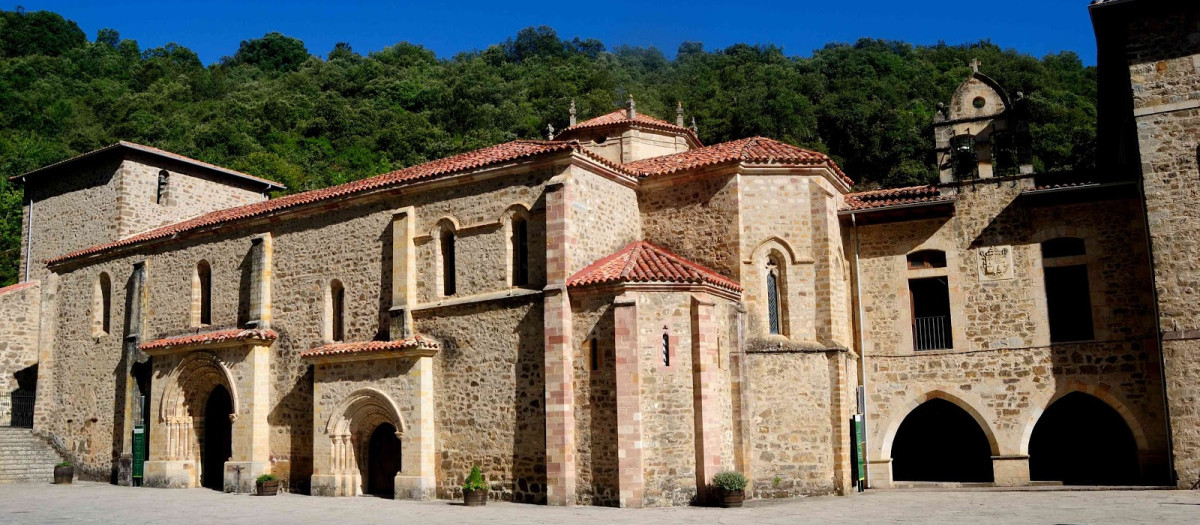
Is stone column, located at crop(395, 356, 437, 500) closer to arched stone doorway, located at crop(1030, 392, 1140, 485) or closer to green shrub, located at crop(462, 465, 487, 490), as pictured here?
green shrub, located at crop(462, 465, 487, 490)

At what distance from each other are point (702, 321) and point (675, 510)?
3502 mm

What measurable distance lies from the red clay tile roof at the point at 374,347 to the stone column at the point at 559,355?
2.82 m

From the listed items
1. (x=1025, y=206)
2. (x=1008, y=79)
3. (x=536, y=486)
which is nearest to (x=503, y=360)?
(x=536, y=486)

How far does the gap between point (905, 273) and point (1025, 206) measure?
2937mm

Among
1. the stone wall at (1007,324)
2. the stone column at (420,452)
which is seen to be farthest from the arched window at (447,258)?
the stone wall at (1007,324)

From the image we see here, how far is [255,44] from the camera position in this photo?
8438 cm

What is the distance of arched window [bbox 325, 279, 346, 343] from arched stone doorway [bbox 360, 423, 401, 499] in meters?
2.53

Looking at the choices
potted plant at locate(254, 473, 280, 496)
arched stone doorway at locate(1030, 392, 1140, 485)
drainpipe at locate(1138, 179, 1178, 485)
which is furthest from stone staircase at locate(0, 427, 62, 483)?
drainpipe at locate(1138, 179, 1178, 485)

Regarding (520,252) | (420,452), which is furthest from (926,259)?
(420,452)

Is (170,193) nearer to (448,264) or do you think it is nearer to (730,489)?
(448,264)

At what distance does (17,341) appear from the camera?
2898cm

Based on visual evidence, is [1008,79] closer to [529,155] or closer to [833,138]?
[833,138]

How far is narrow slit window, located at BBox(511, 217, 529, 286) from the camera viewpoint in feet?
64.7

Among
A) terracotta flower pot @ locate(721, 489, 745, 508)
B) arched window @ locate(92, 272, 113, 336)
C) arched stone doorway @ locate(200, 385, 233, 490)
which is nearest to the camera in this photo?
terracotta flower pot @ locate(721, 489, 745, 508)
